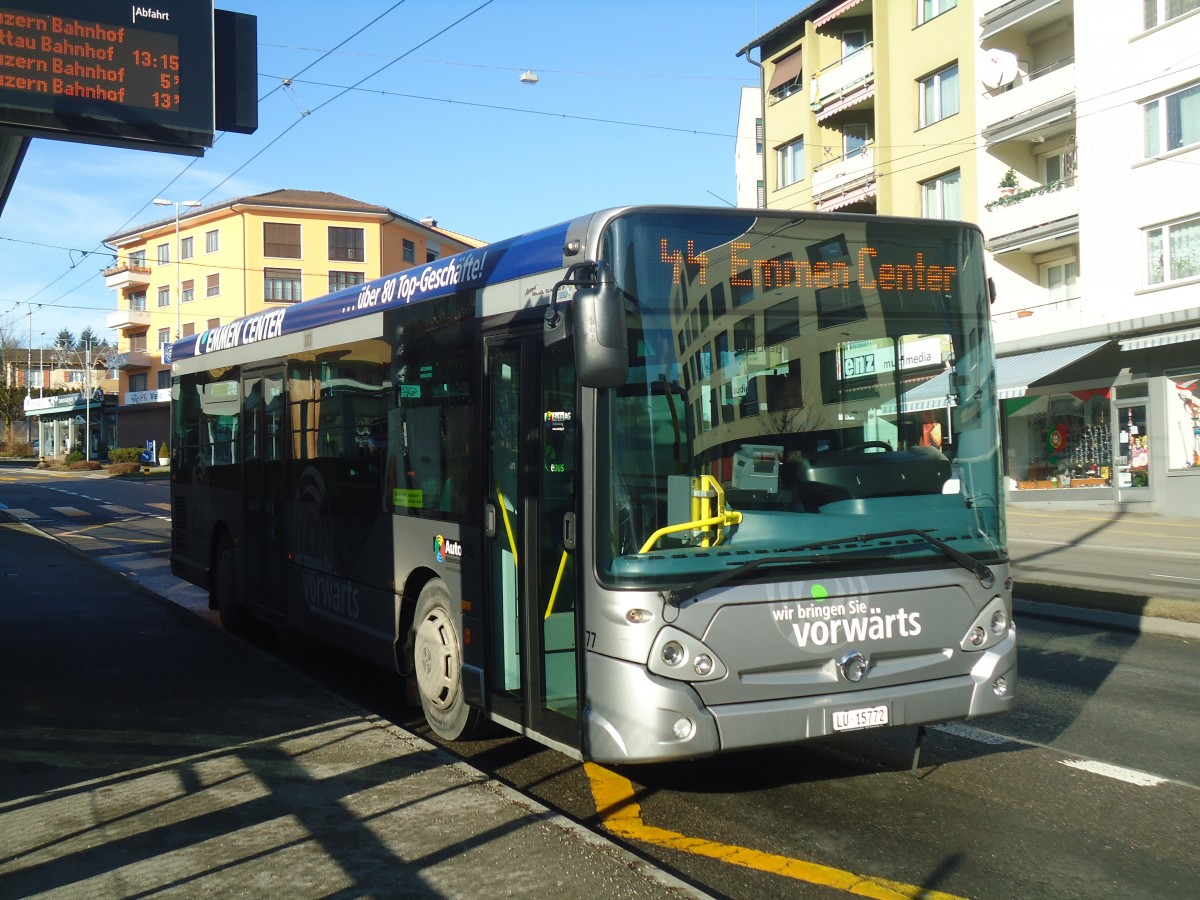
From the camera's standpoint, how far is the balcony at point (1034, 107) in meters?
28.7

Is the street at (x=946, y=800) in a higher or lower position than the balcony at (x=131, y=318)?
lower

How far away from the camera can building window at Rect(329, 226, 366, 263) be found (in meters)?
69.2

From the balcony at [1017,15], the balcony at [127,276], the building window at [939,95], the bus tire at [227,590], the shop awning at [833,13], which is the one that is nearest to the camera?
the bus tire at [227,590]

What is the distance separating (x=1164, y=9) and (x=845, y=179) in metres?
11.4

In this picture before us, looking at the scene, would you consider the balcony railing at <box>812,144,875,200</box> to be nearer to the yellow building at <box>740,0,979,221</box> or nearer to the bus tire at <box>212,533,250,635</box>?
the yellow building at <box>740,0,979,221</box>

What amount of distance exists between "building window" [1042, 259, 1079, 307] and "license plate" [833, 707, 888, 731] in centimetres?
2651

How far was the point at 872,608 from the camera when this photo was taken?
545 cm

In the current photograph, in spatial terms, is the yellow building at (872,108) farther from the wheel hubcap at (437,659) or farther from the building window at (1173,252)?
the wheel hubcap at (437,659)

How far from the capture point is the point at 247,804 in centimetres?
564

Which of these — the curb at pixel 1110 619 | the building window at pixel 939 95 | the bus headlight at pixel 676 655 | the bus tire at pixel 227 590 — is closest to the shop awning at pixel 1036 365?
the building window at pixel 939 95

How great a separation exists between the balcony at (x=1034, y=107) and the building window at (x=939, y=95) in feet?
5.02

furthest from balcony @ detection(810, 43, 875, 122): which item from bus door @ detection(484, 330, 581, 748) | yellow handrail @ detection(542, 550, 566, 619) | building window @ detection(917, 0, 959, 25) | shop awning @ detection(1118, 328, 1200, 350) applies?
yellow handrail @ detection(542, 550, 566, 619)

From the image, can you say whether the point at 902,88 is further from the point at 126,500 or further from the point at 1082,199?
the point at 126,500

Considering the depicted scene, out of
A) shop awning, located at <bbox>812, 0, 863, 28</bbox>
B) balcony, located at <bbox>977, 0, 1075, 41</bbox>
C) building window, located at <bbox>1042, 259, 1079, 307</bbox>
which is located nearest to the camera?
balcony, located at <bbox>977, 0, 1075, 41</bbox>
